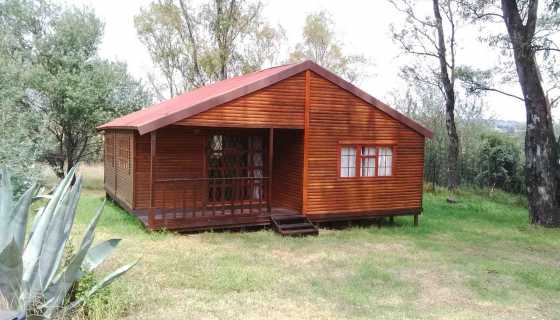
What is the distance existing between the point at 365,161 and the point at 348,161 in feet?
1.72

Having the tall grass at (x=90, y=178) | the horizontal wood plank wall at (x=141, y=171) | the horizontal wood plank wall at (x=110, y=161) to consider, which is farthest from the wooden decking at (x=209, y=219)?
the tall grass at (x=90, y=178)

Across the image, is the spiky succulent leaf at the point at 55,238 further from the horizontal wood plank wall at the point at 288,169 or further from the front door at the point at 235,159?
the front door at the point at 235,159

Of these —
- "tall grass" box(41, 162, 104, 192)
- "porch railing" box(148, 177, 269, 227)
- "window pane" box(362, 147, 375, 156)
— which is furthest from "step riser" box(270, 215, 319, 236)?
"tall grass" box(41, 162, 104, 192)

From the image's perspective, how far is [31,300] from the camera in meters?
4.29

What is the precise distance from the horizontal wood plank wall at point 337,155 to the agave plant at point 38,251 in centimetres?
752

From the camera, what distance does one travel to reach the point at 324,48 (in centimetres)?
3500

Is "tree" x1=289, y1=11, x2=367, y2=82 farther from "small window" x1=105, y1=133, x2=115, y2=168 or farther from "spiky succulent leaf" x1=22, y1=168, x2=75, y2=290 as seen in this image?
"spiky succulent leaf" x1=22, y1=168, x2=75, y2=290

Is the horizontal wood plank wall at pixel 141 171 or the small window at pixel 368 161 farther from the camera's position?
the small window at pixel 368 161

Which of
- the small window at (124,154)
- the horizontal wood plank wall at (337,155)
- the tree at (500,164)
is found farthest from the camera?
the tree at (500,164)

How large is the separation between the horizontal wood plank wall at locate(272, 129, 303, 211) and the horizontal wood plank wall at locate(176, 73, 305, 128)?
2.37 feet

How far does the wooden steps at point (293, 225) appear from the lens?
424 inches

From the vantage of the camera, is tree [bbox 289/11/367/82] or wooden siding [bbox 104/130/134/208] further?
tree [bbox 289/11/367/82]

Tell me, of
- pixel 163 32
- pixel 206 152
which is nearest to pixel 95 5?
pixel 163 32

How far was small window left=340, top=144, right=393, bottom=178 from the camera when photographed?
12.0 metres
